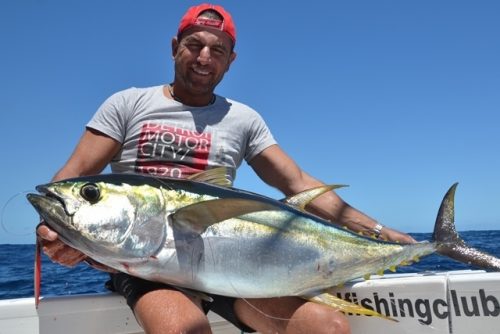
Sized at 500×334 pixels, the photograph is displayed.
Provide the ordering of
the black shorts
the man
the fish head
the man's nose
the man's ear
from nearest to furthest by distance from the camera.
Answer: the fish head, the black shorts, the man, the man's nose, the man's ear

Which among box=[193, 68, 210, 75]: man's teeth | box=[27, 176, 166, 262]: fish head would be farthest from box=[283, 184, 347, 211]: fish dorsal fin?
box=[193, 68, 210, 75]: man's teeth

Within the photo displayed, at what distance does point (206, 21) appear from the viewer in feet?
9.45

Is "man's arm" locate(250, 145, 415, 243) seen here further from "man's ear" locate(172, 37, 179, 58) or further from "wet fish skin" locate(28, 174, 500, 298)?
"man's ear" locate(172, 37, 179, 58)

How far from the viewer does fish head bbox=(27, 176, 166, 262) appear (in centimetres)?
187

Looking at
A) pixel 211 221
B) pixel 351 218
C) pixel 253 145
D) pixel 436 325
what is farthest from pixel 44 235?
pixel 436 325

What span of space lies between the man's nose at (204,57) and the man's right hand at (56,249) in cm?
135

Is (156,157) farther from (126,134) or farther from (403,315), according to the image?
(403,315)

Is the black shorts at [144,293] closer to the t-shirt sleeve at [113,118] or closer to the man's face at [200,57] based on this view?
the t-shirt sleeve at [113,118]

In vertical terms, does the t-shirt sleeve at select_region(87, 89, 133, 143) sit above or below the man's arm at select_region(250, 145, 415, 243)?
above

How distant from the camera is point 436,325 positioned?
2543 mm

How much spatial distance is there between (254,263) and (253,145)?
45.9 inches

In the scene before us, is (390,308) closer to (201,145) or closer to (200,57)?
(201,145)

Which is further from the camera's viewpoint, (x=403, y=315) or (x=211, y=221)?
(x=403, y=315)

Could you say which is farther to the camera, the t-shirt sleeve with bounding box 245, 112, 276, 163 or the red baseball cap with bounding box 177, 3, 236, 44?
the t-shirt sleeve with bounding box 245, 112, 276, 163
